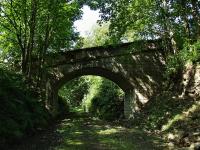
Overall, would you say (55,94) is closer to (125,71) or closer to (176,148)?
(125,71)

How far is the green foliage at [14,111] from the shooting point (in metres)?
12.5

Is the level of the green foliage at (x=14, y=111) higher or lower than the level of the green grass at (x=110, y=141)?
higher

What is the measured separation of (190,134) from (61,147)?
5.04 m

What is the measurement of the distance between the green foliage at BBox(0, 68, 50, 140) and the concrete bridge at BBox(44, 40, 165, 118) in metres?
9.49

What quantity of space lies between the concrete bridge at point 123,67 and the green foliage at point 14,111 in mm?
9487

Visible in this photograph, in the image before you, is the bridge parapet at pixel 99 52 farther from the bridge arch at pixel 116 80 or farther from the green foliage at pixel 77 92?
the green foliage at pixel 77 92

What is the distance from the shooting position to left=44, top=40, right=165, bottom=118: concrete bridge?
88.2ft

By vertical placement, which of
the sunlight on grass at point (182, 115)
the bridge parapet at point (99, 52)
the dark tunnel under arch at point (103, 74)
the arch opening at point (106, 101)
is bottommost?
the sunlight on grass at point (182, 115)

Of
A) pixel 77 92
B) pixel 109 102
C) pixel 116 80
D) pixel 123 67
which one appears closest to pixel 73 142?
pixel 123 67

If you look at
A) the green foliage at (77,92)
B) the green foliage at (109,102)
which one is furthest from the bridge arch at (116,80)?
the green foliage at (77,92)

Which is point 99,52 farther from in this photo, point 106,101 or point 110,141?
point 110,141

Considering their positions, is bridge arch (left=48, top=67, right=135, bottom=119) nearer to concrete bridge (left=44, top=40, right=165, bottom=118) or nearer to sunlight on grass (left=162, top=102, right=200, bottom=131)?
concrete bridge (left=44, top=40, right=165, bottom=118)

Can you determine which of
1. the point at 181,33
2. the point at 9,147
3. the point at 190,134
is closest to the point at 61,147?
the point at 9,147

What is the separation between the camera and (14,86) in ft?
50.7
